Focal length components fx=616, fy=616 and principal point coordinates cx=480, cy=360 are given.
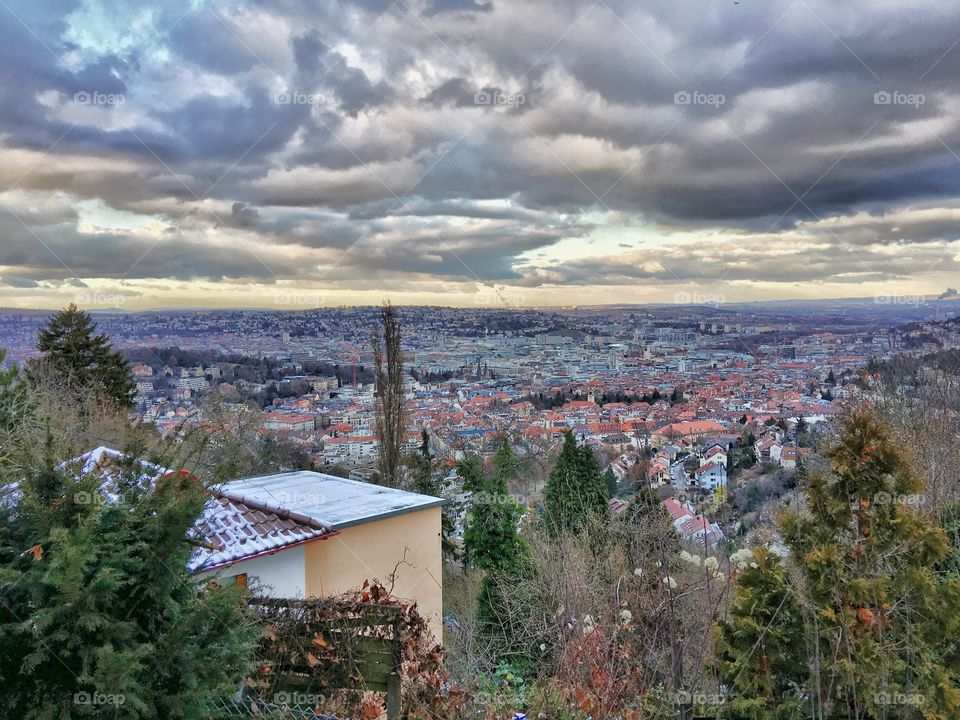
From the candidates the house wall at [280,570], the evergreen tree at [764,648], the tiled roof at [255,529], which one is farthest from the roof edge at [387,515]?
the evergreen tree at [764,648]

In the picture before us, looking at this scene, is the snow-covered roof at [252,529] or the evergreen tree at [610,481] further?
the evergreen tree at [610,481]

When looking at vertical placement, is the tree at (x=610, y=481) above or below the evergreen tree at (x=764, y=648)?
below

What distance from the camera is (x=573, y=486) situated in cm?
1594

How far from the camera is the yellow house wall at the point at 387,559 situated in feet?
26.6

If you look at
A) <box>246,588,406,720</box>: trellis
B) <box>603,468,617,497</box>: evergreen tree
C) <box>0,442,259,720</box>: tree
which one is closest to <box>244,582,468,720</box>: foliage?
<box>246,588,406,720</box>: trellis

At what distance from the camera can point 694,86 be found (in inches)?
388

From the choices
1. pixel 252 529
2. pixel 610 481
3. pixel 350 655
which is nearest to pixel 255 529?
pixel 252 529

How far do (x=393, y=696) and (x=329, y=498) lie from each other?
625cm

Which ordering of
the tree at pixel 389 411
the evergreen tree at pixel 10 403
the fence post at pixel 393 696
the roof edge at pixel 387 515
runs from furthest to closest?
the tree at pixel 389 411
the roof edge at pixel 387 515
the evergreen tree at pixel 10 403
the fence post at pixel 393 696

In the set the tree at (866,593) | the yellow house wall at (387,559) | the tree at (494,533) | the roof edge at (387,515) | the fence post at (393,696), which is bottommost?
the tree at (494,533)

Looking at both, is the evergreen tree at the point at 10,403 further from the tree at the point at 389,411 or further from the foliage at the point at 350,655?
the tree at the point at 389,411

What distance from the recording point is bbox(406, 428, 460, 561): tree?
17.5 meters

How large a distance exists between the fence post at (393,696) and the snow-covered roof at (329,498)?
4.07m

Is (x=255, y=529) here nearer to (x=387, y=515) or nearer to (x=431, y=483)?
(x=387, y=515)
